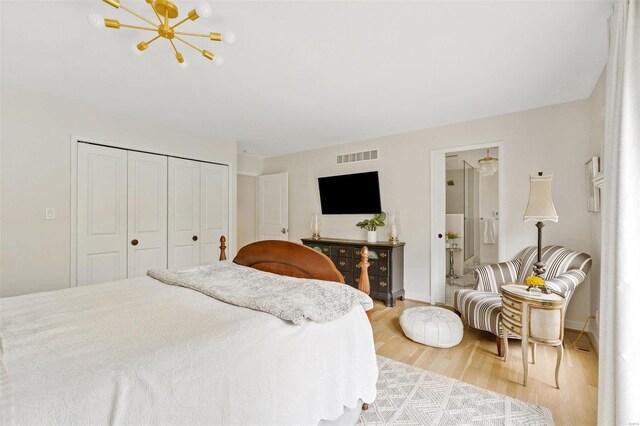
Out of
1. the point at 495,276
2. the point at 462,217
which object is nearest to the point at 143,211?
the point at 495,276

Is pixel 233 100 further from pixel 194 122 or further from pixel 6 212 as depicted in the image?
pixel 6 212

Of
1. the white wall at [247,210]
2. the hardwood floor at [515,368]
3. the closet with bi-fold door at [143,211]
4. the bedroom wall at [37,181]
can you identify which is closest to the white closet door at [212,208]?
the closet with bi-fold door at [143,211]

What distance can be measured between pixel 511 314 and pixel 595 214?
1.47 meters

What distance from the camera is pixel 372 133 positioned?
14.4ft

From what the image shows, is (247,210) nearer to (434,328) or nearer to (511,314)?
(434,328)

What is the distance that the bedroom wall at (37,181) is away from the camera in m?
2.78

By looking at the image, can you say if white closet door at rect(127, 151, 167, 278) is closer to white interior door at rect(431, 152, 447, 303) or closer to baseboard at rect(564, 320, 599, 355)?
white interior door at rect(431, 152, 447, 303)

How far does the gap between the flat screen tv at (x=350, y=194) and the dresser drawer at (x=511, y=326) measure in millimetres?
2414

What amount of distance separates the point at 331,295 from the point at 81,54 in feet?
8.59

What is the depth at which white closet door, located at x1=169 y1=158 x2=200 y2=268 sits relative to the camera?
13.2 ft

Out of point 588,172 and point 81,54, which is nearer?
point 81,54

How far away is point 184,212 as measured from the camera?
13.6 feet

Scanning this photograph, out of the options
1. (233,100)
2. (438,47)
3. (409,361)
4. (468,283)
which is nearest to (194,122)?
(233,100)

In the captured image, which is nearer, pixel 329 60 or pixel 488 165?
pixel 329 60
